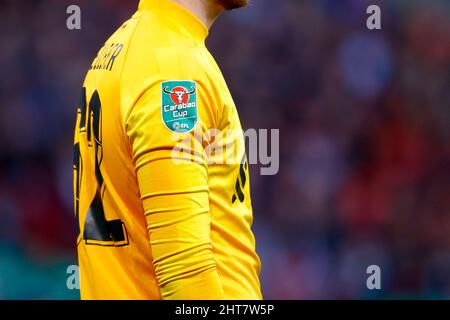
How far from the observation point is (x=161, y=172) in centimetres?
142

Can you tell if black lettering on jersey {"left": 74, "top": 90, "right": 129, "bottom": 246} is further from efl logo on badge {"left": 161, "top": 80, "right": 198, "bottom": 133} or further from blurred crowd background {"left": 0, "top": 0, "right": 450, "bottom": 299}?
blurred crowd background {"left": 0, "top": 0, "right": 450, "bottom": 299}

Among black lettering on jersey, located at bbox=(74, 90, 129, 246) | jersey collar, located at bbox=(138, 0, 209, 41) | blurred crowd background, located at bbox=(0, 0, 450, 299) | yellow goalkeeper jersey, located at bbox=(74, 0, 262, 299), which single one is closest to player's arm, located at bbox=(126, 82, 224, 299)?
yellow goalkeeper jersey, located at bbox=(74, 0, 262, 299)

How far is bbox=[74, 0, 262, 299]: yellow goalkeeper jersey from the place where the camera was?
1.43 meters

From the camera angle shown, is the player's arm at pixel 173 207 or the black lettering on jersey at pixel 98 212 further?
the black lettering on jersey at pixel 98 212

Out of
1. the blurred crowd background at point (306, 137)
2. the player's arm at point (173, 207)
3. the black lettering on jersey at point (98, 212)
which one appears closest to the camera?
the player's arm at point (173, 207)

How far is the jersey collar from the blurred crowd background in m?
2.65

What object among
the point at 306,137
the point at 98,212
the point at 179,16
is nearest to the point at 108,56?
the point at 179,16

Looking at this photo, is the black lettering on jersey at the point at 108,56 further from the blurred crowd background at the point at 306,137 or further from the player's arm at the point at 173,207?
the blurred crowd background at the point at 306,137

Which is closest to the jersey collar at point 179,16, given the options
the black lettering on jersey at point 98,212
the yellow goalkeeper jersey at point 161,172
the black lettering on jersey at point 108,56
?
the yellow goalkeeper jersey at point 161,172

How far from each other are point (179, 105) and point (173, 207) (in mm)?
186

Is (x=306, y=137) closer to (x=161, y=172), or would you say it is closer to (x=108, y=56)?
(x=108, y=56)

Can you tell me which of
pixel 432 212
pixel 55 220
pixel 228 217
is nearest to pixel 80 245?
pixel 228 217

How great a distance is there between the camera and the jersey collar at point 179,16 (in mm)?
1627

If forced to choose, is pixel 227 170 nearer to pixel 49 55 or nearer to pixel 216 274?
pixel 216 274
